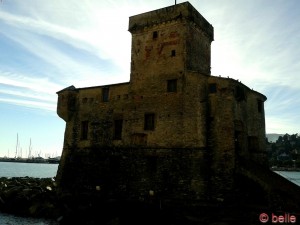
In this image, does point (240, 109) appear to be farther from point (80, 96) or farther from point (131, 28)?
point (80, 96)

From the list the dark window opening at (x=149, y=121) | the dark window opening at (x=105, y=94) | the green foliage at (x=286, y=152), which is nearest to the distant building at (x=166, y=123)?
the dark window opening at (x=149, y=121)

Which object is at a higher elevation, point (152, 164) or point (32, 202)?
point (152, 164)

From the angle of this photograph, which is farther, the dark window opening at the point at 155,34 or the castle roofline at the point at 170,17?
the dark window opening at the point at 155,34

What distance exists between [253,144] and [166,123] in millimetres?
7368

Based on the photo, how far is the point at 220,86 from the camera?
2123 cm

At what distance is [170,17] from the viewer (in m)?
23.5

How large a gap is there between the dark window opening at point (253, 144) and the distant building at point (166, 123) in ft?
0.24

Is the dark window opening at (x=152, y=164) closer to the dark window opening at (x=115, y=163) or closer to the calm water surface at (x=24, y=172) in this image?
the dark window opening at (x=115, y=163)

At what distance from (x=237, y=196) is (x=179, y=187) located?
381 cm

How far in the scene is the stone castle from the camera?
20.8 m

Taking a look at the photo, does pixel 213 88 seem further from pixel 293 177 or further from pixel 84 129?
pixel 293 177

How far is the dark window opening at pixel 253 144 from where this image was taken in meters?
24.1

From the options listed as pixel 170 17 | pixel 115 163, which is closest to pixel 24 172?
pixel 115 163

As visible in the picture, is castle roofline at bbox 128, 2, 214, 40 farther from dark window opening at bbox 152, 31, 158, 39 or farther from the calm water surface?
the calm water surface
